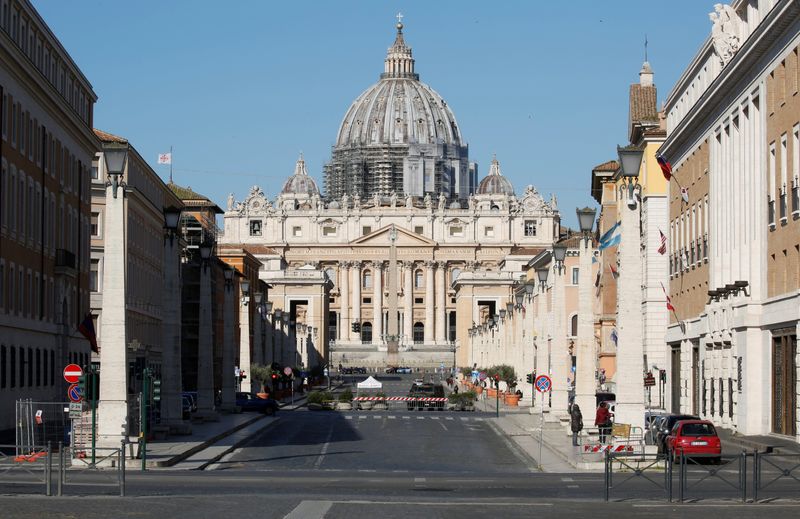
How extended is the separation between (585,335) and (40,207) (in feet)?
67.6

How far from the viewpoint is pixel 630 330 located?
36.8m

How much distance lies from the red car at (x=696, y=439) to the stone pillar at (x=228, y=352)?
29541 mm

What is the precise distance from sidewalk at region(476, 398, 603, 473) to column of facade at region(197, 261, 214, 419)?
1053 cm

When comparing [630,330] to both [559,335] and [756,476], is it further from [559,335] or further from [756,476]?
[559,335]

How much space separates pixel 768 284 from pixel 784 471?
2253cm

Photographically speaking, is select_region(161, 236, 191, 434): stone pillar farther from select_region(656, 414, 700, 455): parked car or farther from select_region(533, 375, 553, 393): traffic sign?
select_region(656, 414, 700, 455): parked car

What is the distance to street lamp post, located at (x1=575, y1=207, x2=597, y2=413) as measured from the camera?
46219 millimetres

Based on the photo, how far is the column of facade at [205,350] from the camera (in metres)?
57.9

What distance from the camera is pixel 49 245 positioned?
6141 cm

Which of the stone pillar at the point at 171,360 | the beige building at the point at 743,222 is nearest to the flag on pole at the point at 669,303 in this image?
the beige building at the point at 743,222

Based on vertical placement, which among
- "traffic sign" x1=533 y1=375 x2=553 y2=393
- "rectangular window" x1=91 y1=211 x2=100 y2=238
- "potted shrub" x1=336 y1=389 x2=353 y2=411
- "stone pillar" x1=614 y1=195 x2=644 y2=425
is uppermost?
A: "rectangular window" x1=91 y1=211 x2=100 y2=238

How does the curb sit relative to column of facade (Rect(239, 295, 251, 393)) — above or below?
below

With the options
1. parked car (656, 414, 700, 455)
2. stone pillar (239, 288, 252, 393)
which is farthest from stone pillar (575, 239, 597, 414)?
stone pillar (239, 288, 252, 393)

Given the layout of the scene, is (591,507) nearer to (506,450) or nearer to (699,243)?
(506,450)
